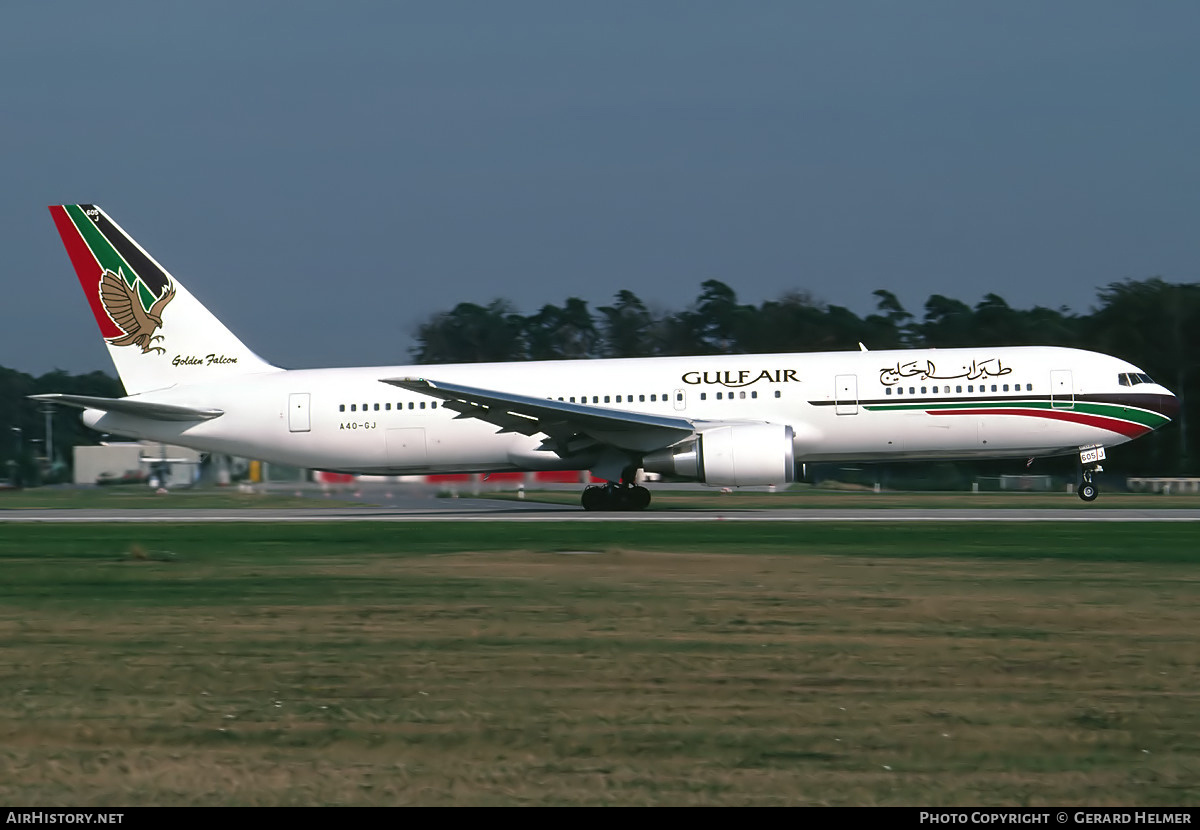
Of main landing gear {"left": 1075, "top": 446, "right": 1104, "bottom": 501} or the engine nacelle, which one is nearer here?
the engine nacelle

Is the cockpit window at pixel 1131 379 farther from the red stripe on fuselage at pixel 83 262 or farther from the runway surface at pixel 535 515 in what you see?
the red stripe on fuselage at pixel 83 262

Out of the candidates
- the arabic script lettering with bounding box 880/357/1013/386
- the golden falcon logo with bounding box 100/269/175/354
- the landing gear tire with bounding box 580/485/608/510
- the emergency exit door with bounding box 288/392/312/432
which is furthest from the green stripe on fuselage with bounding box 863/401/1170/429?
the golden falcon logo with bounding box 100/269/175/354

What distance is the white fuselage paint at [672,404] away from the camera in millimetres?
25250

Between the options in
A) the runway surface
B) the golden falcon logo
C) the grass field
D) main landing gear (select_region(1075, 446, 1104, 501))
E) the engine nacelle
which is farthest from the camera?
the golden falcon logo

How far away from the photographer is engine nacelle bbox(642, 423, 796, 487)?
24.2 meters

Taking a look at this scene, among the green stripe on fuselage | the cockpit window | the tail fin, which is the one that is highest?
the tail fin

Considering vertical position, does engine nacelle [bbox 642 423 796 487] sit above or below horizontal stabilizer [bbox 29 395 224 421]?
below

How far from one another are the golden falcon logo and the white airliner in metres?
0.03

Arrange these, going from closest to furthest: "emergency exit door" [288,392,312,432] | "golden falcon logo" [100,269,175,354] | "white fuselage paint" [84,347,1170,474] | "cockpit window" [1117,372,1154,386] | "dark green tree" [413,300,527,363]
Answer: "white fuselage paint" [84,347,1170,474] < "cockpit window" [1117,372,1154,386] < "emergency exit door" [288,392,312,432] < "golden falcon logo" [100,269,175,354] < "dark green tree" [413,300,527,363]

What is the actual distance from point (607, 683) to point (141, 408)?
2151cm

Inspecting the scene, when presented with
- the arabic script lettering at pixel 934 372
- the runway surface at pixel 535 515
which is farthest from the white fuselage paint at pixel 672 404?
the runway surface at pixel 535 515

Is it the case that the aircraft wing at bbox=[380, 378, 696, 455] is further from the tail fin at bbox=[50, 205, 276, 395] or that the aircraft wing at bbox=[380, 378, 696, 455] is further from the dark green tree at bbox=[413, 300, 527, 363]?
the dark green tree at bbox=[413, 300, 527, 363]

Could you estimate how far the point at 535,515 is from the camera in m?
25.6
